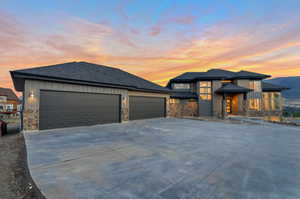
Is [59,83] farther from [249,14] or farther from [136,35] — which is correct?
[249,14]

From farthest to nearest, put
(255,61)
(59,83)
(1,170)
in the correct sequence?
(255,61), (59,83), (1,170)

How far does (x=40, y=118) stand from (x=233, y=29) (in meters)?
16.4

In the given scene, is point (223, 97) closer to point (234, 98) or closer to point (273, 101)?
point (234, 98)

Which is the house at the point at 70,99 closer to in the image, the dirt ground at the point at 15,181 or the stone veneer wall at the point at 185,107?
the dirt ground at the point at 15,181

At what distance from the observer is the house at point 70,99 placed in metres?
6.59

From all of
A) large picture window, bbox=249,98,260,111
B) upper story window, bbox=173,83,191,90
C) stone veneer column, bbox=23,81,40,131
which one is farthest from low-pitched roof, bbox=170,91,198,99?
stone veneer column, bbox=23,81,40,131

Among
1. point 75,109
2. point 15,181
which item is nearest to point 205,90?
point 75,109

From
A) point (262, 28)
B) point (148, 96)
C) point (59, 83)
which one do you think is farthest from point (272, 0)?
point (59, 83)

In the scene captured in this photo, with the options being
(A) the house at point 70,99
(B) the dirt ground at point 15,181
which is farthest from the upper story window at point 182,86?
(B) the dirt ground at point 15,181

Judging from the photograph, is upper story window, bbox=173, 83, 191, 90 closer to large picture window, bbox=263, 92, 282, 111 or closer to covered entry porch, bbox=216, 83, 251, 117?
covered entry porch, bbox=216, 83, 251, 117

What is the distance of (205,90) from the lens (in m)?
18.1

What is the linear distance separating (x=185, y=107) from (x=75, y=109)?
1493cm

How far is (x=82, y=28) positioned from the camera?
10.0 m

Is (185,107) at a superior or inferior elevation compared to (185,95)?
inferior
